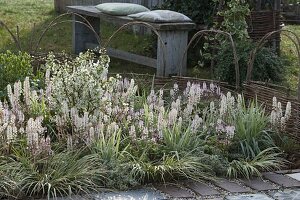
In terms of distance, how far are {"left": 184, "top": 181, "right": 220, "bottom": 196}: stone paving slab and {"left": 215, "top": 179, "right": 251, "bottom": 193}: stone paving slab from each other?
0.29ft

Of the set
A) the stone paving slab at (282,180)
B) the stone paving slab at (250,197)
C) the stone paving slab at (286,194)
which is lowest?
the stone paving slab at (286,194)

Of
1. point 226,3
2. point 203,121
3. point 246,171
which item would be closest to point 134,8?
point 226,3

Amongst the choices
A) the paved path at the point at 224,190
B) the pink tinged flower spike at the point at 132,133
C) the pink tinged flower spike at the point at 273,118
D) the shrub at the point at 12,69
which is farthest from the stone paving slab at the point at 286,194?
the shrub at the point at 12,69

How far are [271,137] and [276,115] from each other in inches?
6.9

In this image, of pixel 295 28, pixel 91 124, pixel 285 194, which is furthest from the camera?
pixel 295 28

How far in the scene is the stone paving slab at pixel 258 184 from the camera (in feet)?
14.0

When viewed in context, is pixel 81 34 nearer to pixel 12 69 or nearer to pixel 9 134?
pixel 12 69

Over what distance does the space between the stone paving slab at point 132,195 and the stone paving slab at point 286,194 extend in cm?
73

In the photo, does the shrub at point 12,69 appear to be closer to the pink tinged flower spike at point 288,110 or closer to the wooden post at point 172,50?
the pink tinged flower spike at point 288,110

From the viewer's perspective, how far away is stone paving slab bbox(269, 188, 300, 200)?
4121 mm

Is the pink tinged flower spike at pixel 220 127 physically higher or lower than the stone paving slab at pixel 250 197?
higher

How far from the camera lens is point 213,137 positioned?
4.82 meters

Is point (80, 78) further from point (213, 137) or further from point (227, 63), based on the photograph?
point (227, 63)

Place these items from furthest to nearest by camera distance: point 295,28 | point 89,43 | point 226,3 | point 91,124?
point 295,28 → point 89,43 → point 226,3 → point 91,124
